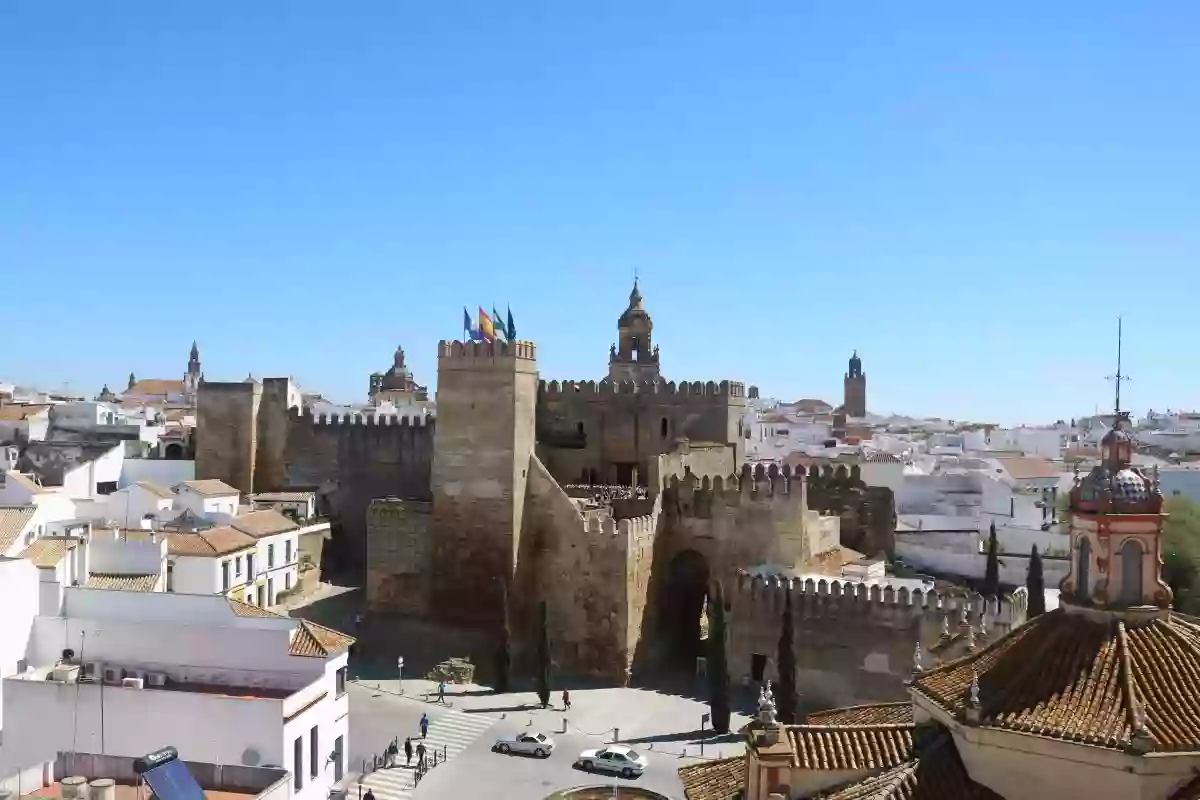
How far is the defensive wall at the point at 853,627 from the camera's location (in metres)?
22.6

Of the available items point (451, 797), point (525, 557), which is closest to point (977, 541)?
point (525, 557)

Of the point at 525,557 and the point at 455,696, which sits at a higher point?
the point at 525,557

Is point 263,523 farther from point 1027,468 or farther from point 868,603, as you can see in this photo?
point 1027,468

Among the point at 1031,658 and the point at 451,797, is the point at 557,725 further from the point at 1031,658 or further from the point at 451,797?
the point at 1031,658

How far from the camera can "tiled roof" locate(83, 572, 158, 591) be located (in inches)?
910

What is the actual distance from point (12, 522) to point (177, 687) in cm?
851

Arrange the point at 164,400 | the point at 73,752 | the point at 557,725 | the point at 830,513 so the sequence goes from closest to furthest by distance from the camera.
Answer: the point at 73,752
the point at 557,725
the point at 830,513
the point at 164,400

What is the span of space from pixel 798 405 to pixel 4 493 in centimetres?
7478

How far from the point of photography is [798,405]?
96.0 m

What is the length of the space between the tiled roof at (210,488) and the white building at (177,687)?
11.5m

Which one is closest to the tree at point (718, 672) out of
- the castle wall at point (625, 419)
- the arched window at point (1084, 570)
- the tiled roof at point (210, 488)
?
the castle wall at point (625, 419)

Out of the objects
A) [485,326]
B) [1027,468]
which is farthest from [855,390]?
[485,326]

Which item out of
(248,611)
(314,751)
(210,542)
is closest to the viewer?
(314,751)

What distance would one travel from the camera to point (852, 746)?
35.2 feet
